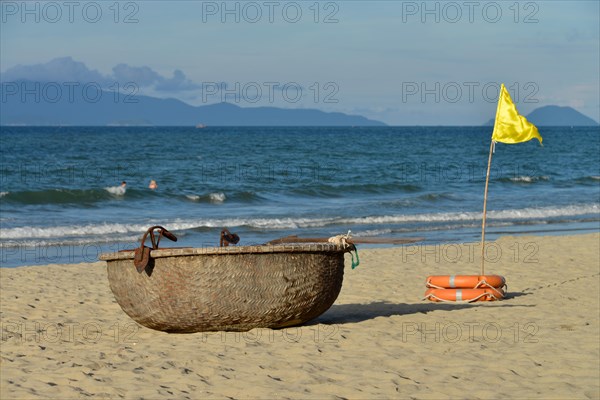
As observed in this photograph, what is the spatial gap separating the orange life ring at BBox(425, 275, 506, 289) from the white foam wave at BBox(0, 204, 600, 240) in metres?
9.85

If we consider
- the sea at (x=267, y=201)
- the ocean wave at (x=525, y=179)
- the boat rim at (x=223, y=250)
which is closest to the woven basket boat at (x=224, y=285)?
the boat rim at (x=223, y=250)

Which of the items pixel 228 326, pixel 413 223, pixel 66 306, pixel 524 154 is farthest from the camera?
pixel 524 154

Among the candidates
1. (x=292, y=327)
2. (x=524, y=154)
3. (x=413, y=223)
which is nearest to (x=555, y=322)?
(x=292, y=327)

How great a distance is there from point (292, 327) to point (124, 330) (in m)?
1.72

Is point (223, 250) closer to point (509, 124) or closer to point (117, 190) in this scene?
point (509, 124)

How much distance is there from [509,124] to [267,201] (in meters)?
17.4

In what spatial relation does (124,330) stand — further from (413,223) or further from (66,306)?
(413,223)

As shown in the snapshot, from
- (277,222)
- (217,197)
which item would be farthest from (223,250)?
(217,197)

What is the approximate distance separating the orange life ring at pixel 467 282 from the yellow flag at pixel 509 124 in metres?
1.81

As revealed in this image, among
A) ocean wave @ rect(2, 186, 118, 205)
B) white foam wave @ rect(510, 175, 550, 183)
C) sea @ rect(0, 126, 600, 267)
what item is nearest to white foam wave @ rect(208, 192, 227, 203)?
sea @ rect(0, 126, 600, 267)

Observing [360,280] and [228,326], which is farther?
[360,280]

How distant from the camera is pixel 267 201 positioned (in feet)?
91.5

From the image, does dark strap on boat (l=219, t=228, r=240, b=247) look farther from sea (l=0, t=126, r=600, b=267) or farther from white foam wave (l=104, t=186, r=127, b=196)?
white foam wave (l=104, t=186, r=127, b=196)

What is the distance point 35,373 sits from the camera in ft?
22.0
